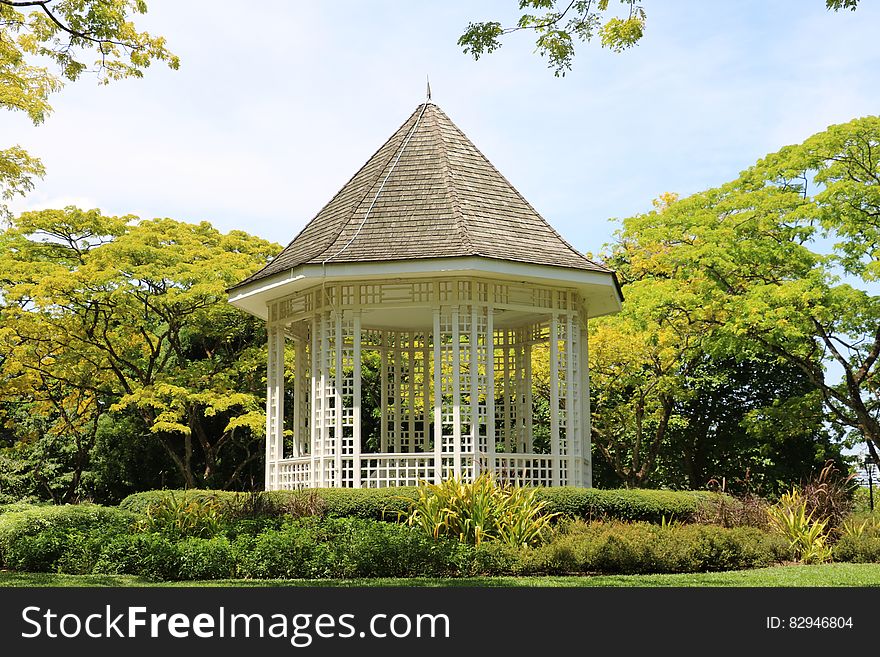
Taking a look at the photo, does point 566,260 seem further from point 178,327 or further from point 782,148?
point 178,327

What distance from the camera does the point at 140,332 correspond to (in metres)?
26.1

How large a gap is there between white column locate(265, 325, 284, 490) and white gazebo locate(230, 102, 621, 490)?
0.08 feet

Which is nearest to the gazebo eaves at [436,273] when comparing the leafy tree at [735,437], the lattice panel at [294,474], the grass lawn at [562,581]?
the lattice panel at [294,474]

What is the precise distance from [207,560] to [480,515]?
11.5 feet

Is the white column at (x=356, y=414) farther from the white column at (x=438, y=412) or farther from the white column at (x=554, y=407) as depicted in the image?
the white column at (x=554, y=407)

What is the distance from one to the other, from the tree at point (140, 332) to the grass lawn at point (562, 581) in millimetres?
11396

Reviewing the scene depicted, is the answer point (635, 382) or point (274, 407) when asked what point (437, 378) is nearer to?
point (274, 407)

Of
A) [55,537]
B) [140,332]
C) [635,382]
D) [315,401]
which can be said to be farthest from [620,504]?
[140,332]

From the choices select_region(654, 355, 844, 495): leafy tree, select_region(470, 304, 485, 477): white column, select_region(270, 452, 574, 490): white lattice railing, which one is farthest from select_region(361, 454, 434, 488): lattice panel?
select_region(654, 355, 844, 495): leafy tree

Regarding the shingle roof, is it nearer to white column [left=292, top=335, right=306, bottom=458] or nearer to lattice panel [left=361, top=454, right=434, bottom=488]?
white column [left=292, top=335, right=306, bottom=458]

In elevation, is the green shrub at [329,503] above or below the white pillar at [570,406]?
below

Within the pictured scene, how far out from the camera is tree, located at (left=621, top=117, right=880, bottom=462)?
22.1 m

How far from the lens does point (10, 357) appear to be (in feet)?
83.1

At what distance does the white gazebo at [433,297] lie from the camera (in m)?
15.4
